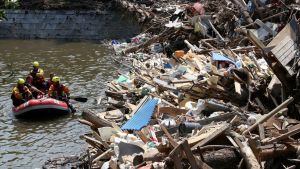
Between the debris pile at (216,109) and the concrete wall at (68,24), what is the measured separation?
15064 millimetres

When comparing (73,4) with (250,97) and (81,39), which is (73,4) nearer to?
(81,39)

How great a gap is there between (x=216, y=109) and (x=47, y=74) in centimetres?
1505

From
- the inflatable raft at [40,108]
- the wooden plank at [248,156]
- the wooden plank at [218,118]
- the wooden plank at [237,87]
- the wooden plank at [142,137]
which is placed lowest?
the inflatable raft at [40,108]

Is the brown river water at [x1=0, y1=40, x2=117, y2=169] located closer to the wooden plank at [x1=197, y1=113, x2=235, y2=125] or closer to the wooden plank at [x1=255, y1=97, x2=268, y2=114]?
the wooden plank at [x1=197, y1=113, x2=235, y2=125]

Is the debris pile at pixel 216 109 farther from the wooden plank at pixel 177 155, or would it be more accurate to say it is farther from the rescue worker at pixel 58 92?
the rescue worker at pixel 58 92

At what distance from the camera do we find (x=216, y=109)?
11.2 m

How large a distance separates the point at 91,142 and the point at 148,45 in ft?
54.1

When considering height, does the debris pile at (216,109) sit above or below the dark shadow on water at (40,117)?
above

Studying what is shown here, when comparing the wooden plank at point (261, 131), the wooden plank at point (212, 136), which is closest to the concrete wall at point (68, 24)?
the wooden plank at point (261, 131)

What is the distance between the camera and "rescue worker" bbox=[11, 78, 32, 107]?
17.0 m

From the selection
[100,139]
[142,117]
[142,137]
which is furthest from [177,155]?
[142,117]

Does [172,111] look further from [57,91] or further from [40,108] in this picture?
Result: [57,91]

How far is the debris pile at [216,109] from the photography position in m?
8.27

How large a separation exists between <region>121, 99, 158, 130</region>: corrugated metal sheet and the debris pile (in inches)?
1.0
